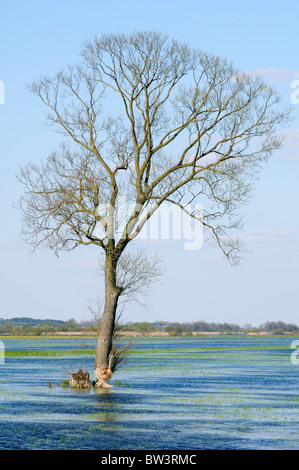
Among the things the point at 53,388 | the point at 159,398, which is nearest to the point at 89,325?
the point at 53,388

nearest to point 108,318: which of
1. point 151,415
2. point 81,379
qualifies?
point 81,379

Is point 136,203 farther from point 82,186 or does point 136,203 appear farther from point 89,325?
point 89,325

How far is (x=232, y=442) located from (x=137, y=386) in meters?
18.1

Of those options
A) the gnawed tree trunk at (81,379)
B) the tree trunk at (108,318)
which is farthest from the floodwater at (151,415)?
the tree trunk at (108,318)

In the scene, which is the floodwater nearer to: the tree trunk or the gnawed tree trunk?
the gnawed tree trunk

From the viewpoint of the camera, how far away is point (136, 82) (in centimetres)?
3559

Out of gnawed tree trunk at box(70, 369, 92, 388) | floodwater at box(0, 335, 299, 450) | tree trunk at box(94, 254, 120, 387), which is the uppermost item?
tree trunk at box(94, 254, 120, 387)

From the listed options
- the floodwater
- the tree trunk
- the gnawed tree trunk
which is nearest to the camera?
the floodwater

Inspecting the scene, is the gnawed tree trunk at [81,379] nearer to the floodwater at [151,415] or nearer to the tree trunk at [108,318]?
the floodwater at [151,415]

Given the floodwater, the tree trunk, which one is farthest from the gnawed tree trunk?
the tree trunk

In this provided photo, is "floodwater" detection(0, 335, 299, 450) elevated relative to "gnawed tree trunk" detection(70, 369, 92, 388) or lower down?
Answer: lower down

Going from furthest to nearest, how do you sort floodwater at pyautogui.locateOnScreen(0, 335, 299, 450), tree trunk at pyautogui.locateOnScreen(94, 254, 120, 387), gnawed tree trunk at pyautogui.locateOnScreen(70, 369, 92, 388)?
gnawed tree trunk at pyautogui.locateOnScreen(70, 369, 92, 388) < tree trunk at pyautogui.locateOnScreen(94, 254, 120, 387) < floodwater at pyautogui.locateOnScreen(0, 335, 299, 450)

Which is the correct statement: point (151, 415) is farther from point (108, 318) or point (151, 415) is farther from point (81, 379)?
point (81, 379)

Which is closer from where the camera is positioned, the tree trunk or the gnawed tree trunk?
the tree trunk
